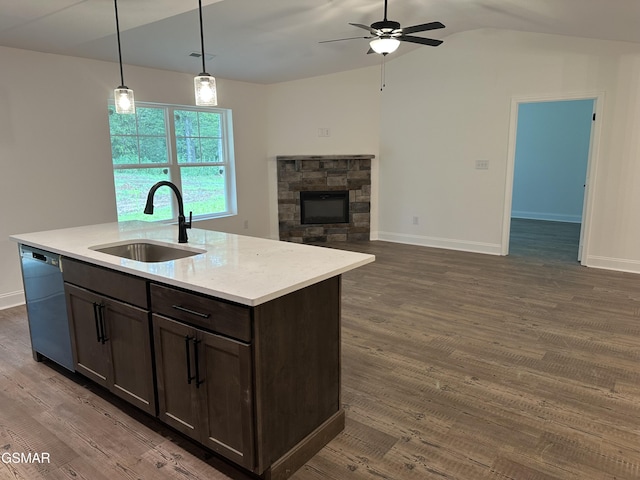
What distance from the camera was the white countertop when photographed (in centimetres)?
173

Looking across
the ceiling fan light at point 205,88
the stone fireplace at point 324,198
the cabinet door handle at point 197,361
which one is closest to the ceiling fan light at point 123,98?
the ceiling fan light at point 205,88

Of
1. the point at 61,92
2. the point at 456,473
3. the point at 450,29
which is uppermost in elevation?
the point at 450,29

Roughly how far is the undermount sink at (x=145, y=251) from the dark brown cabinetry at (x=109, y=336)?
257mm

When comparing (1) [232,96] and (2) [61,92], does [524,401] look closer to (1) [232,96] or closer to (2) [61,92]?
(2) [61,92]

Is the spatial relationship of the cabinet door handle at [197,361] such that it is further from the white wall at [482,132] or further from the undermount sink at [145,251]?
the white wall at [482,132]

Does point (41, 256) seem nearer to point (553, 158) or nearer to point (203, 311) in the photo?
point (203, 311)

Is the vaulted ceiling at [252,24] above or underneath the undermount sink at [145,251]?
above

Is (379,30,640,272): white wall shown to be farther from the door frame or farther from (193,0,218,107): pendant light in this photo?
(193,0,218,107): pendant light

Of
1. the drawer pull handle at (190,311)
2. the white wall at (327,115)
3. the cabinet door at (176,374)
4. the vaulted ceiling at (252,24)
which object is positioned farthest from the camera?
the white wall at (327,115)

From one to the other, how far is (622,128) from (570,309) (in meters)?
2.38

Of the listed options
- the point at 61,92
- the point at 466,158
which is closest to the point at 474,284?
the point at 466,158

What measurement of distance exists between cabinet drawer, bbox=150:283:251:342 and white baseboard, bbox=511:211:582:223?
8422mm

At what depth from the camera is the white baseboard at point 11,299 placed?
13.4 feet

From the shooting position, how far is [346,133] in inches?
263
